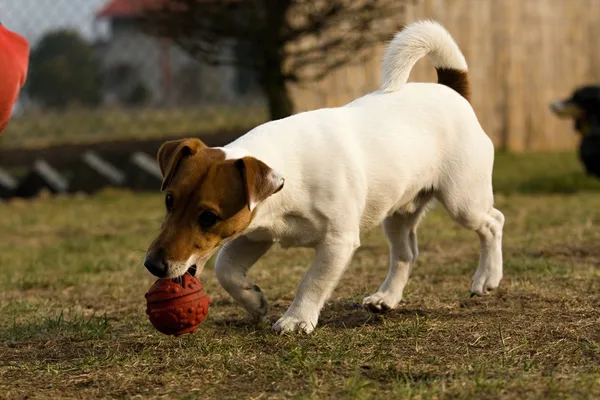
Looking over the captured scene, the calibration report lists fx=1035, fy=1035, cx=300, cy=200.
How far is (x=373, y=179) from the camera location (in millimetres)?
4074

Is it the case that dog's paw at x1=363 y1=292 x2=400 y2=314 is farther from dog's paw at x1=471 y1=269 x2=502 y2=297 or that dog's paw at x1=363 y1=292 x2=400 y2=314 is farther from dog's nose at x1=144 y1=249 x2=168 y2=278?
dog's nose at x1=144 y1=249 x2=168 y2=278

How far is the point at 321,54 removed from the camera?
33.3 ft

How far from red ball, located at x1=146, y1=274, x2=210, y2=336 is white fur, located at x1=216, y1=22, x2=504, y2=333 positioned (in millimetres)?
295

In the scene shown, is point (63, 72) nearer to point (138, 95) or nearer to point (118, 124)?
point (118, 124)

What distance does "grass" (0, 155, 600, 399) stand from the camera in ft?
10.6

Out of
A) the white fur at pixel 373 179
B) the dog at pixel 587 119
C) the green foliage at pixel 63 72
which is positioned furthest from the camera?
the green foliage at pixel 63 72

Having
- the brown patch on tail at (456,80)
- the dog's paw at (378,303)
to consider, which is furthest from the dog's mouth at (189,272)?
the brown patch on tail at (456,80)

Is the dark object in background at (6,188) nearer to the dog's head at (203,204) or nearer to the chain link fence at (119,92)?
the chain link fence at (119,92)

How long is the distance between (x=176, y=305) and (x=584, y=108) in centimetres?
700

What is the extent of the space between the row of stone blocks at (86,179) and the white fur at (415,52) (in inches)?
251

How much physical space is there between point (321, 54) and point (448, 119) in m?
5.86

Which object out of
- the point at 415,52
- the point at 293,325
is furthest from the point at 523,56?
the point at 293,325

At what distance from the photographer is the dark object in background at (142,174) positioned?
10875mm

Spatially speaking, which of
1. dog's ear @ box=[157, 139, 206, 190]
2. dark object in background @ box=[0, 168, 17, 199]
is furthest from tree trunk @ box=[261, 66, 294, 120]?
dog's ear @ box=[157, 139, 206, 190]
